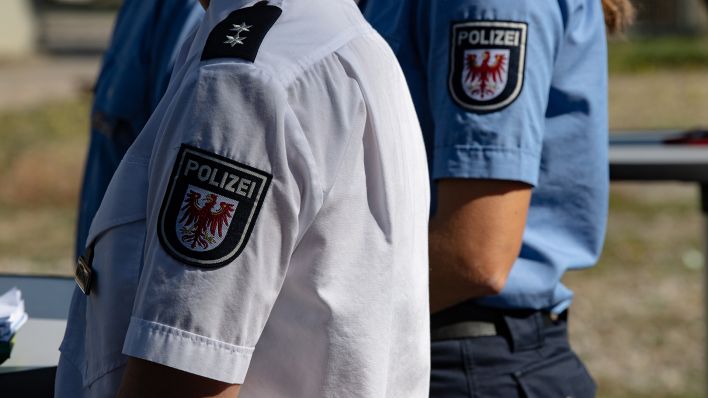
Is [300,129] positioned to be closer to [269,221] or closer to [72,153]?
[269,221]

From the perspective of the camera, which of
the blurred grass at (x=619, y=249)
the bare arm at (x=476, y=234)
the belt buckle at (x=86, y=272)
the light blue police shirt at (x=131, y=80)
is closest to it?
the belt buckle at (x=86, y=272)

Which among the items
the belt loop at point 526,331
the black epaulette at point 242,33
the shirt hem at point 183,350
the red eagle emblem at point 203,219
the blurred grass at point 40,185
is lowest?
the blurred grass at point 40,185

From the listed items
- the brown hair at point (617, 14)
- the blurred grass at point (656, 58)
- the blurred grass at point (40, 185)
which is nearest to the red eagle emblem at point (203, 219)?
the brown hair at point (617, 14)

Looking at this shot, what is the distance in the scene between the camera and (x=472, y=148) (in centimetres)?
142

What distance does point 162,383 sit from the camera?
96 cm

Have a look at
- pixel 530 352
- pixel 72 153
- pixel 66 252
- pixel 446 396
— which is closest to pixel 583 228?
pixel 530 352

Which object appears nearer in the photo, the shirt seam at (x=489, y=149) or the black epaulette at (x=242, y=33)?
the black epaulette at (x=242, y=33)

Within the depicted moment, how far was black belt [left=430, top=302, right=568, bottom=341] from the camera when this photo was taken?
152cm

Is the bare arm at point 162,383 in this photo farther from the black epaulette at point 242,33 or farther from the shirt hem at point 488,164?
the shirt hem at point 488,164

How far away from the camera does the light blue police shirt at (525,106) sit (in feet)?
4.66

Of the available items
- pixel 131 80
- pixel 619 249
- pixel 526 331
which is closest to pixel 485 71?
pixel 526 331

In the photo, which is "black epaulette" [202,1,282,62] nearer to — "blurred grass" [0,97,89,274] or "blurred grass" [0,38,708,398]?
"blurred grass" [0,38,708,398]

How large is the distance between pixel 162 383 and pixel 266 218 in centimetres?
Result: 17

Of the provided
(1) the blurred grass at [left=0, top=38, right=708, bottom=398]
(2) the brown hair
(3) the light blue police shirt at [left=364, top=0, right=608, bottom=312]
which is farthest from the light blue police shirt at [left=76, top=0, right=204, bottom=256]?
(1) the blurred grass at [left=0, top=38, right=708, bottom=398]
